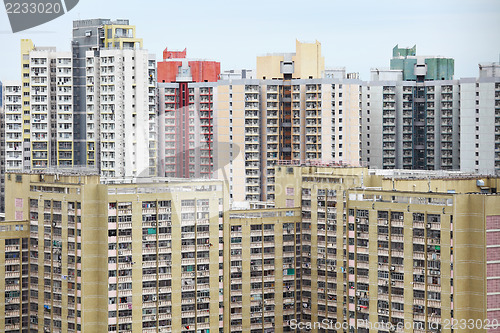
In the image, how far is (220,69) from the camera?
23.0 metres

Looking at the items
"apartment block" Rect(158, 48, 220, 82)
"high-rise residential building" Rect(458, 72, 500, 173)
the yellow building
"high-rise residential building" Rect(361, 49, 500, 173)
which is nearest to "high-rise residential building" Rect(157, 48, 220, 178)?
"apartment block" Rect(158, 48, 220, 82)

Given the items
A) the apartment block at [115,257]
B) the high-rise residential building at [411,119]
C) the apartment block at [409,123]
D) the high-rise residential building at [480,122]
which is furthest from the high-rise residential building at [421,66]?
the apartment block at [115,257]

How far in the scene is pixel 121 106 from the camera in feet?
60.8

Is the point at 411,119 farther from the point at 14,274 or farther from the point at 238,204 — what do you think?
the point at 14,274

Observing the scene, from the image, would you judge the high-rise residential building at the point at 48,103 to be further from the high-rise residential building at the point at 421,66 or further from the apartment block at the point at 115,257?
the high-rise residential building at the point at 421,66

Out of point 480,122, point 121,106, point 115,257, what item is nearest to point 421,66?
point 480,122

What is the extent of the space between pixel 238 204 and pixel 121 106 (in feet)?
12.7

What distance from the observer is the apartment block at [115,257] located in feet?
42.5

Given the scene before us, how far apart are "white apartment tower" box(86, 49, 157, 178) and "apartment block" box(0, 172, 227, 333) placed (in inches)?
182

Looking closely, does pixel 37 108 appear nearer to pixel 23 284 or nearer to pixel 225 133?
pixel 225 133

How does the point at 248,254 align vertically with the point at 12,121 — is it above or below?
below

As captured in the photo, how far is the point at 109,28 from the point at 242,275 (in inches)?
264

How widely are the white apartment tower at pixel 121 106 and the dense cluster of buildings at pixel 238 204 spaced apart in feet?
0.10

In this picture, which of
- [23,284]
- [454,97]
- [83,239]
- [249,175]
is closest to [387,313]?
[83,239]
